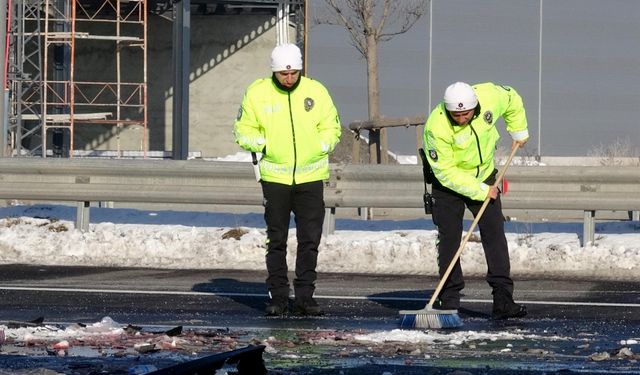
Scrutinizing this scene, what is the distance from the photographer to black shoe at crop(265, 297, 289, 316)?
9531 mm

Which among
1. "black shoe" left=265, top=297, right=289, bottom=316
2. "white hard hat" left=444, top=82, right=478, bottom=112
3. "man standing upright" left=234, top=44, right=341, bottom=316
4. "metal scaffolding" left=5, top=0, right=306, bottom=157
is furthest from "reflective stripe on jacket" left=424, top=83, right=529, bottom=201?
"metal scaffolding" left=5, top=0, right=306, bottom=157

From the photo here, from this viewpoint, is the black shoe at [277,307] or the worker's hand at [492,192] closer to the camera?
the worker's hand at [492,192]

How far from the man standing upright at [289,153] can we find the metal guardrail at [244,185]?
3445 millimetres

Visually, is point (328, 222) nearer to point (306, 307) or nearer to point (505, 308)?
point (306, 307)

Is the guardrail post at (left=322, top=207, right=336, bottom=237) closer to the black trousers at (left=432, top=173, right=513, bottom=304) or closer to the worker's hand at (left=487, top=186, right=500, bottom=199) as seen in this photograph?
the black trousers at (left=432, top=173, right=513, bottom=304)

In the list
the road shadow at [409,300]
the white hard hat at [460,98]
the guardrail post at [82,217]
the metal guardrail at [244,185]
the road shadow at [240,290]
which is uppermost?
the white hard hat at [460,98]

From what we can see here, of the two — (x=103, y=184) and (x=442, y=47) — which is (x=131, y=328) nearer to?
(x=103, y=184)

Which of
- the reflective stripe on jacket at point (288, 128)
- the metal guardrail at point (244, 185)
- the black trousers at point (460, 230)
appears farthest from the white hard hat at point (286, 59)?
the metal guardrail at point (244, 185)

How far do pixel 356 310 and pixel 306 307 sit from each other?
1.21ft

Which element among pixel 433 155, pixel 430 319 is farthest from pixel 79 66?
pixel 430 319

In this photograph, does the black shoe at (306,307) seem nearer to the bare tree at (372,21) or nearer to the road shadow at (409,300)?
the road shadow at (409,300)

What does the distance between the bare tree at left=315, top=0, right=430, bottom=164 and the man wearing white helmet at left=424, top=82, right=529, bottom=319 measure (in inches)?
613

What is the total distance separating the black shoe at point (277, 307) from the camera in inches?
375

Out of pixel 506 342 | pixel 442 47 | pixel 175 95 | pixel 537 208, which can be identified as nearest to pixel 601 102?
pixel 442 47
